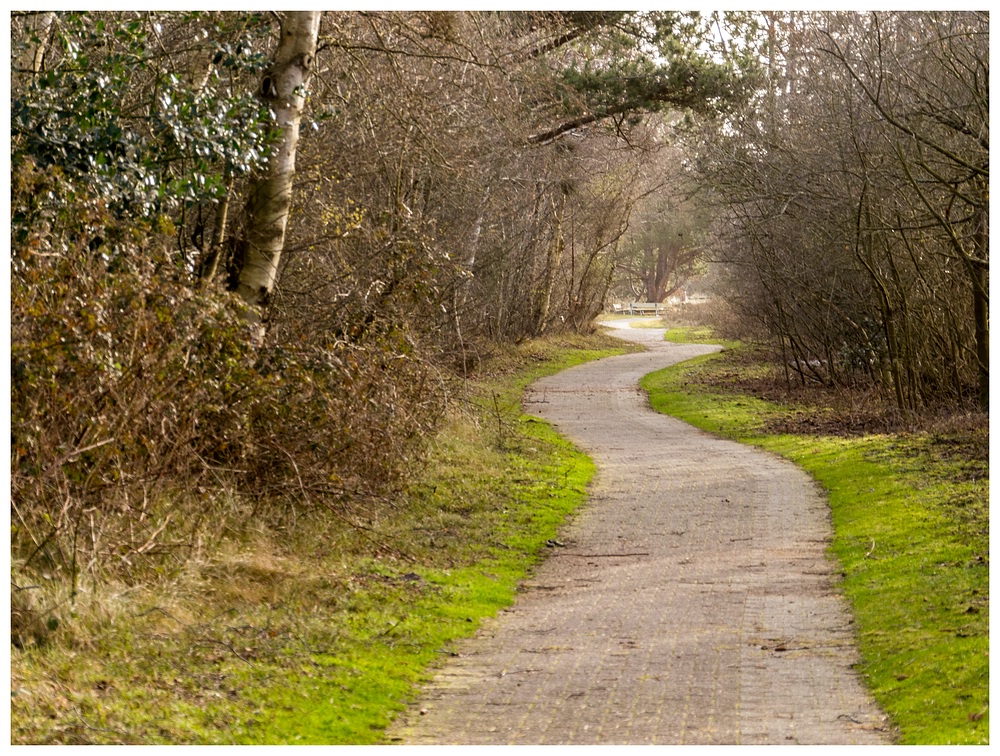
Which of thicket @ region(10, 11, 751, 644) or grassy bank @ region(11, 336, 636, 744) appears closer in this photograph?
grassy bank @ region(11, 336, 636, 744)

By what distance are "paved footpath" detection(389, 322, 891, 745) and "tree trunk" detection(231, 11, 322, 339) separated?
12.7ft

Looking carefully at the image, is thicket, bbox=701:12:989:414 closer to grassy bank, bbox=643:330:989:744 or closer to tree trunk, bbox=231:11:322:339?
grassy bank, bbox=643:330:989:744

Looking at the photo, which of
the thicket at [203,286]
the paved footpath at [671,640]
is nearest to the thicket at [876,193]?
the paved footpath at [671,640]

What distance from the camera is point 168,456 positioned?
878 centimetres

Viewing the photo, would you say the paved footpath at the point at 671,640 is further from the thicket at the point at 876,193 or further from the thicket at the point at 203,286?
the thicket at the point at 876,193

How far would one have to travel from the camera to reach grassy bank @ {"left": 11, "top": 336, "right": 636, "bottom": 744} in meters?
6.36

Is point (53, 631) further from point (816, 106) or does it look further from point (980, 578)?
point (816, 106)

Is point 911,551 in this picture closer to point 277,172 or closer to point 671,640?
point 671,640

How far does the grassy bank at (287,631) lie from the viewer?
636 cm

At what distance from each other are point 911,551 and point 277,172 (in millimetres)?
7006

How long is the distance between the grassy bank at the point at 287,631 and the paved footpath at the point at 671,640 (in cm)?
37

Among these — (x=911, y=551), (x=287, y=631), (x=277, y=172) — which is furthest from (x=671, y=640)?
(x=277, y=172)

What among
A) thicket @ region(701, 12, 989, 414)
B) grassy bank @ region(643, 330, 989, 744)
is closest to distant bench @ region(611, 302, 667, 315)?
thicket @ region(701, 12, 989, 414)

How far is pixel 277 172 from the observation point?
11500mm
